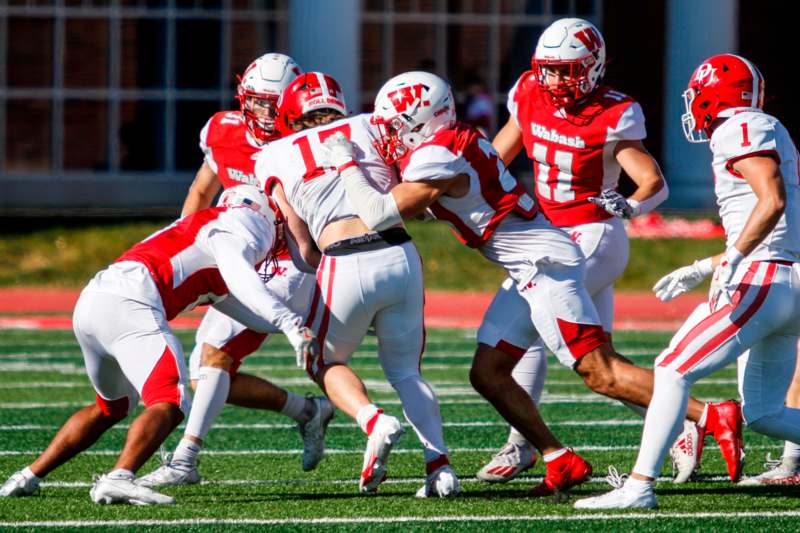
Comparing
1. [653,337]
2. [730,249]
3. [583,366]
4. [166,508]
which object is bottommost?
[653,337]

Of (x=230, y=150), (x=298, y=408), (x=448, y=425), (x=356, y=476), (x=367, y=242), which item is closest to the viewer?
(x=367, y=242)

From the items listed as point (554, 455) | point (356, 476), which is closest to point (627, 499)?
point (554, 455)

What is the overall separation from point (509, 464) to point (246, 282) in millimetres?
1523

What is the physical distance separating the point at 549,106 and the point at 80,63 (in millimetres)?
14830

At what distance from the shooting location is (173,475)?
6.23 metres

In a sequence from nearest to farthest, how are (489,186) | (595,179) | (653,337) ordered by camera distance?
(489,186), (595,179), (653,337)

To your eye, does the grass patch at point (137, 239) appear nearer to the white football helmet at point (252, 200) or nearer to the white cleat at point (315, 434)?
the white cleat at point (315, 434)

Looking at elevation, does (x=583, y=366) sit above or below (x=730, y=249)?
below

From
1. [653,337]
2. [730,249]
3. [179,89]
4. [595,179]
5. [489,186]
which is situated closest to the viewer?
[730,249]

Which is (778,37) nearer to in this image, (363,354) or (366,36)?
(366,36)

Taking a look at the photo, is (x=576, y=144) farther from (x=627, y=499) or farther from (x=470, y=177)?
(x=627, y=499)

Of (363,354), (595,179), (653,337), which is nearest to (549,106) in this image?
(595,179)

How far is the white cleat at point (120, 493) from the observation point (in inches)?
220

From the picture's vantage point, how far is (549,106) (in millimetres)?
6766
